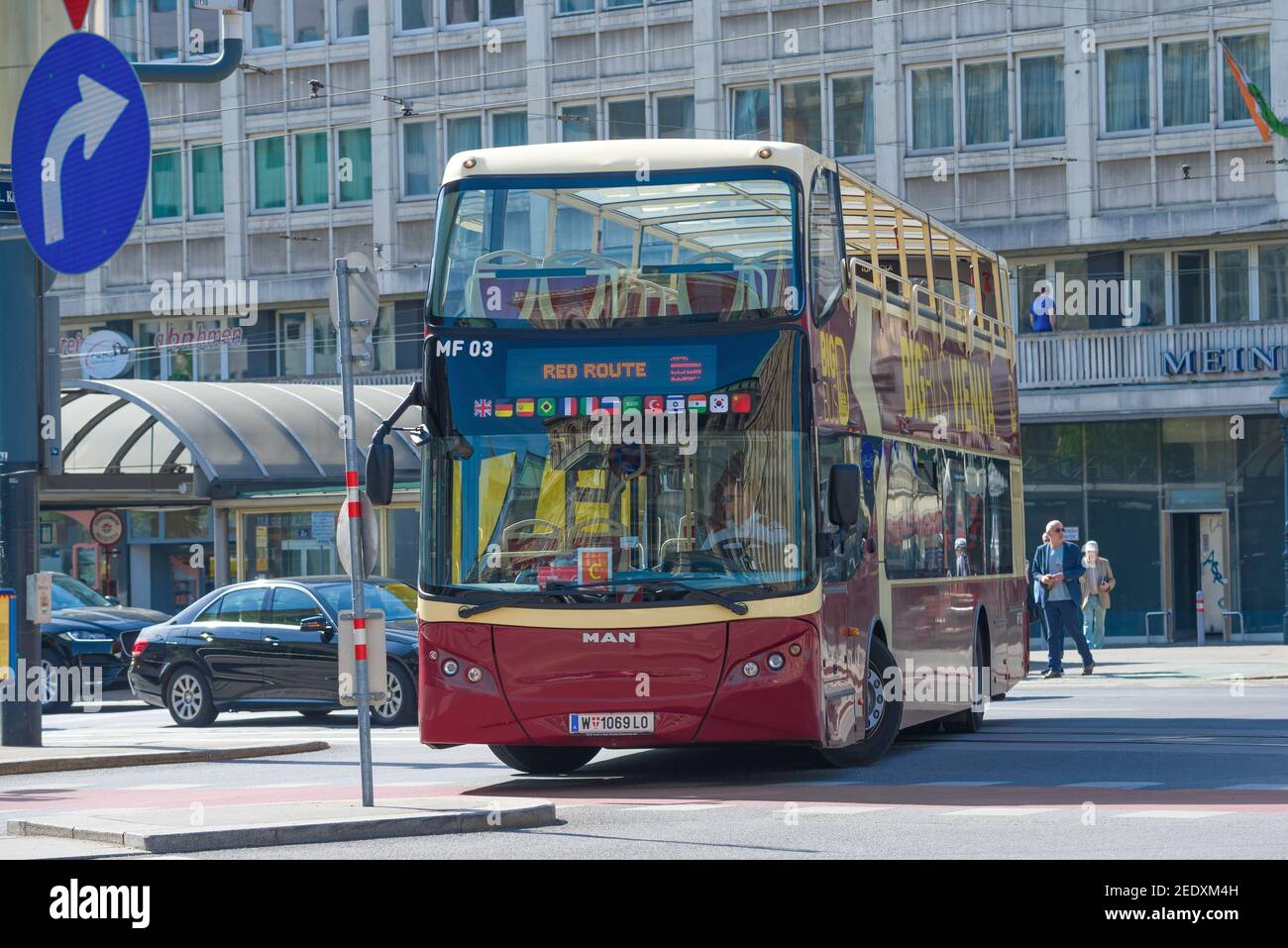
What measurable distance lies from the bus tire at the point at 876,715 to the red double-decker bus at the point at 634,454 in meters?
1.02

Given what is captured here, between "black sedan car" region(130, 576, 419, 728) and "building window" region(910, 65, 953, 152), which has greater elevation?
"building window" region(910, 65, 953, 152)

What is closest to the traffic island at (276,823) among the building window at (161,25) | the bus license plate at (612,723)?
the bus license plate at (612,723)

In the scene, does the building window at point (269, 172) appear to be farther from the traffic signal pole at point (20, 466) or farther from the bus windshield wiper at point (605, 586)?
the bus windshield wiper at point (605, 586)

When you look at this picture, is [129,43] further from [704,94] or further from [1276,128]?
[1276,128]

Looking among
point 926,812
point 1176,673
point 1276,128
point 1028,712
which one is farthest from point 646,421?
point 1276,128

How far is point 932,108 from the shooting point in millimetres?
40281

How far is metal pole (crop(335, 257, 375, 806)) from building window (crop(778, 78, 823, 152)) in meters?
29.2

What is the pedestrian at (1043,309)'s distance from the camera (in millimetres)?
39250

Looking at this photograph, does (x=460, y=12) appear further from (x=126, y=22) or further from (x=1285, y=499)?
(x=1285, y=499)

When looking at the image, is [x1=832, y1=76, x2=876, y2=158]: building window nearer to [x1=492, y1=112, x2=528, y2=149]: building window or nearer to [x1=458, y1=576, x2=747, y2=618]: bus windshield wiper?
[x1=492, y1=112, x2=528, y2=149]: building window

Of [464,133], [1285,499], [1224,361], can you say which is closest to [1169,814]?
[1285,499]

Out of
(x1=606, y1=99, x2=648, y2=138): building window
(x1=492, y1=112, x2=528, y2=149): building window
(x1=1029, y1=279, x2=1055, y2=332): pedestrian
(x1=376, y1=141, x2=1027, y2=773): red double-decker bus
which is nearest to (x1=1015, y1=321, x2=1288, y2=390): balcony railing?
(x1=1029, y1=279, x2=1055, y2=332): pedestrian

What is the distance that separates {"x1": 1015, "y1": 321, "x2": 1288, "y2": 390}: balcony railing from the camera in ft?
122

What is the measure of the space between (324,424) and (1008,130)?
1286 centimetres
